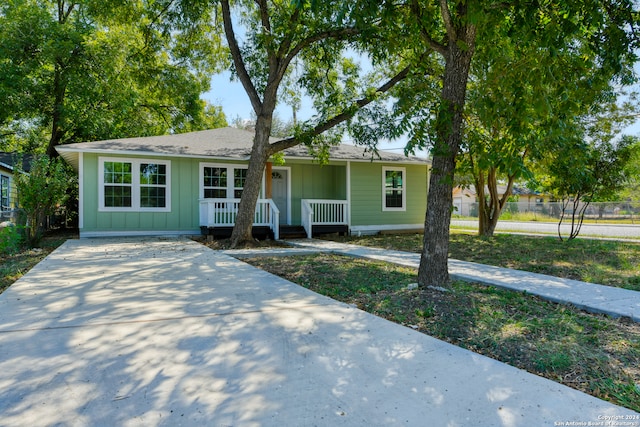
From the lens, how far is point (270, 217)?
12.7 metres

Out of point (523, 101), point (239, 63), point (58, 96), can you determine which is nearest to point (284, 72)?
point (239, 63)

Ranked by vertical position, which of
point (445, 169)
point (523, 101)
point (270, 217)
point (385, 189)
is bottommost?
point (270, 217)

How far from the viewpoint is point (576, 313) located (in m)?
4.36

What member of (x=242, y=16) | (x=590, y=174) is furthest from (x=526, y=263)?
(x=242, y=16)

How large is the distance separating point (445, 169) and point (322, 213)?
8.86 metres

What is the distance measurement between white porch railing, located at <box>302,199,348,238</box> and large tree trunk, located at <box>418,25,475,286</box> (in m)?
8.14

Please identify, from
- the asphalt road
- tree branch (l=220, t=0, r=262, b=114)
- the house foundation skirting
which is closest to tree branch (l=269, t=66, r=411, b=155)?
tree branch (l=220, t=0, r=262, b=114)

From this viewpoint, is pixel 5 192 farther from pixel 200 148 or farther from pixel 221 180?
pixel 221 180

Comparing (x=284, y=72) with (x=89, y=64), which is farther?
(x=89, y=64)

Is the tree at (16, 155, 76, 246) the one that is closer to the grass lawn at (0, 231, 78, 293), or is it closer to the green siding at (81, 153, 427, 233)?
the grass lawn at (0, 231, 78, 293)

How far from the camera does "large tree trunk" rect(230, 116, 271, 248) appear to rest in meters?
10.5

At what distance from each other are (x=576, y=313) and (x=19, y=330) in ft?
17.3

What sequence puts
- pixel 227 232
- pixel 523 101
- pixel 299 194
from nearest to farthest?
pixel 523 101, pixel 227 232, pixel 299 194

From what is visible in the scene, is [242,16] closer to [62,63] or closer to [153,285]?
[62,63]
